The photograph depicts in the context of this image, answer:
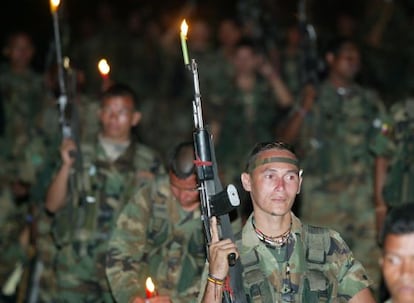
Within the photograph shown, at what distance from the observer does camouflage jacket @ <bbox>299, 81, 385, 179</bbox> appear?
1018 centimetres

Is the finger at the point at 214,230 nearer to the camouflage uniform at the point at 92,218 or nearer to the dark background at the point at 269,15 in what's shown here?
the camouflage uniform at the point at 92,218

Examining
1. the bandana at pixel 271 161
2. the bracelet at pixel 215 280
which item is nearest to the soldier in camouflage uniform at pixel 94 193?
the bandana at pixel 271 161

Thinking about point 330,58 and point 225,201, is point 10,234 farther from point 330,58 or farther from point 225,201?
point 225,201

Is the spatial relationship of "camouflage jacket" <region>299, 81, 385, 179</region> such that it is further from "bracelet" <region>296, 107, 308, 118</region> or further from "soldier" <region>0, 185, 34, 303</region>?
"soldier" <region>0, 185, 34, 303</region>

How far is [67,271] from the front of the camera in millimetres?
8289

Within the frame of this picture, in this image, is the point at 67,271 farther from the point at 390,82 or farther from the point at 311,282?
the point at 390,82

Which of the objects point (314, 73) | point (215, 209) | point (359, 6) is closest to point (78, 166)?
point (215, 209)

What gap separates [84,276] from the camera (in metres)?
8.21

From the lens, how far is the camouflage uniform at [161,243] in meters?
6.91

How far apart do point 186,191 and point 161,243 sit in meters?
0.41

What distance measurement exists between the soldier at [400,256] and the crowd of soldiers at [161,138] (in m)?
1.49

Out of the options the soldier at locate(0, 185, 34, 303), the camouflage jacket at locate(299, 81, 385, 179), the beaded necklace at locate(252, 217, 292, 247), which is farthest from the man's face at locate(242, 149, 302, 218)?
the soldier at locate(0, 185, 34, 303)

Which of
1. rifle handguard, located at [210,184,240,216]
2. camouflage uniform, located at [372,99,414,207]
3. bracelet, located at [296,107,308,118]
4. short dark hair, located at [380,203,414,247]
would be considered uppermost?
bracelet, located at [296,107,308,118]

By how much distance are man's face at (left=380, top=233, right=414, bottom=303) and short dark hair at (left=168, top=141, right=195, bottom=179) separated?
2.30 m
